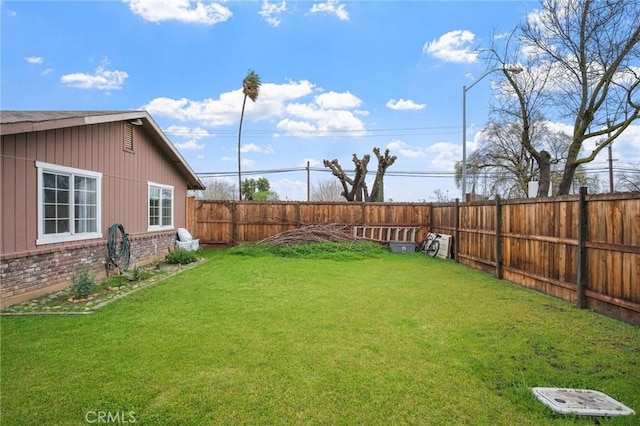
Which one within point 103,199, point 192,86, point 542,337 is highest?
point 192,86

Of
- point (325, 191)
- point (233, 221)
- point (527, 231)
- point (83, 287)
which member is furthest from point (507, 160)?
point (83, 287)

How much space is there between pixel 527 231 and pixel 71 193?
8591 millimetres

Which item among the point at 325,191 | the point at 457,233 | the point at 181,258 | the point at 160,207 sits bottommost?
→ the point at 181,258

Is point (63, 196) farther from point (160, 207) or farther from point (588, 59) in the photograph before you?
point (588, 59)

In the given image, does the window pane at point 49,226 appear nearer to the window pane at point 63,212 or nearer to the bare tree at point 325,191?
the window pane at point 63,212

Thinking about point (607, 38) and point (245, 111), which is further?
point (245, 111)

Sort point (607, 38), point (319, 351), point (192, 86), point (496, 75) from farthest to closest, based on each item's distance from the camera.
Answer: point (192, 86)
point (496, 75)
point (607, 38)
point (319, 351)

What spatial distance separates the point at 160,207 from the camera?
10297 mm

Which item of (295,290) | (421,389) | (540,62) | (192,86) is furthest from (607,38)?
(192,86)

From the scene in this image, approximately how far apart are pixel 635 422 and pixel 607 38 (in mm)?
10521

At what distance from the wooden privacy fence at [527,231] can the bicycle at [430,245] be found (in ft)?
1.13

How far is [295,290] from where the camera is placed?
241 inches

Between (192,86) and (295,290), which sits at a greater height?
(192,86)

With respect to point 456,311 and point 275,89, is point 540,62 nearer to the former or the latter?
point 456,311
